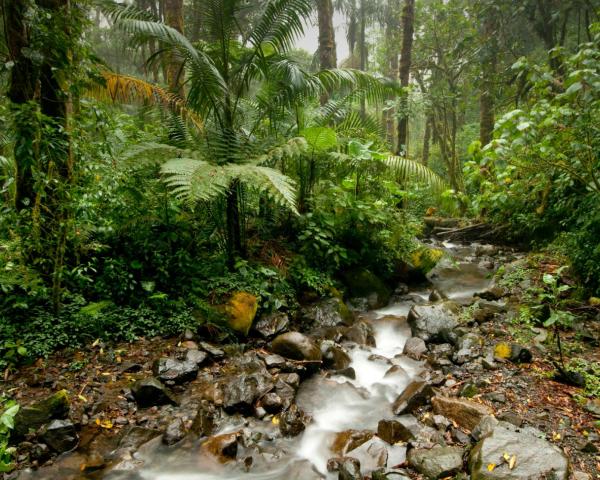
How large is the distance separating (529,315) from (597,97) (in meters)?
2.59

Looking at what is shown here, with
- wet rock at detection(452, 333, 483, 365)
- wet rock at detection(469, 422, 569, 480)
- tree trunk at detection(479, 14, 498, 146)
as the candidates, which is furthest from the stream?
tree trunk at detection(479, 14, 498, 146)

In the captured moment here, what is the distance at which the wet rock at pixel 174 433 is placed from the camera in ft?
9.85

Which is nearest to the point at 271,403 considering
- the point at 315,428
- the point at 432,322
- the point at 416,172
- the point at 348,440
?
the point at 315,428

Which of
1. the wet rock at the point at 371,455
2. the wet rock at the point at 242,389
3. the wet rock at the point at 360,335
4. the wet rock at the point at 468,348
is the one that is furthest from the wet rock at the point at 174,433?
the wet rock at the point at 468,348

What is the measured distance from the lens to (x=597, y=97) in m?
4.14

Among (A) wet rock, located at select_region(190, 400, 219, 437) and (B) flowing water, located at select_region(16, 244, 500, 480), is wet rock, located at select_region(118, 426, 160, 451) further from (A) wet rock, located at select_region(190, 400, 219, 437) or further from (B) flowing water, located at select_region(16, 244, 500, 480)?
(A) wet rock, located at select_region(190, 400, 219, 437)

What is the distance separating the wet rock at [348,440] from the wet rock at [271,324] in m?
1.52

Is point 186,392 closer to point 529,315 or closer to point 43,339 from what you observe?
point 43,339

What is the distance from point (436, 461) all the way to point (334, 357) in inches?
68.9

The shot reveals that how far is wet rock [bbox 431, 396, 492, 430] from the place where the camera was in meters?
3.10

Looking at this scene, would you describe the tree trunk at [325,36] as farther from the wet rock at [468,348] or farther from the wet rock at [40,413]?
the wet rock at [40,413]

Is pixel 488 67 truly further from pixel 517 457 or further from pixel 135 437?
pixel 135 437

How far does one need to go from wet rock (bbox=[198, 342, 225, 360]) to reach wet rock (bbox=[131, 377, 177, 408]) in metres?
0.71

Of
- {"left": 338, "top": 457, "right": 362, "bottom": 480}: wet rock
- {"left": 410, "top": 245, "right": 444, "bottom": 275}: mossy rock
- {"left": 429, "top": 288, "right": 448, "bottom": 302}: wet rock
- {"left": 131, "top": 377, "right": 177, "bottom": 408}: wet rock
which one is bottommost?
{"left": 338, "top": 457, "right": 362, "bottom": 480}: wet rock
